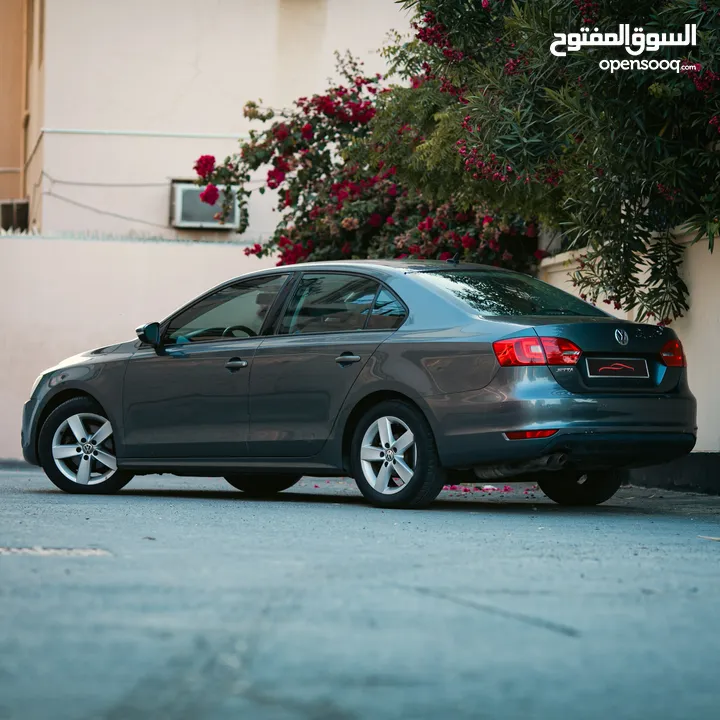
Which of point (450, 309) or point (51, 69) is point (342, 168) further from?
point (450, 309)

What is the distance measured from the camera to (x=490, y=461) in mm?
9219

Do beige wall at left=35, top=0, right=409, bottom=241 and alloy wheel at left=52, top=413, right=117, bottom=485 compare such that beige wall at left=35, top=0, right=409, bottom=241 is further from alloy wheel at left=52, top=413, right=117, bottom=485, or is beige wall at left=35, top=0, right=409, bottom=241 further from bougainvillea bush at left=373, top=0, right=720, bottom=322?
alloy wheel at left=52, top=413, right=117, bottom=485

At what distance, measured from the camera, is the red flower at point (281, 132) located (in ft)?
59.1

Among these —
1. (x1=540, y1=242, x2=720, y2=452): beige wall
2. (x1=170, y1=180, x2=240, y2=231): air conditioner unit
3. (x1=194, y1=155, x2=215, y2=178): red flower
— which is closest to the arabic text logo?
(x1=540, y1=242, x2=720, y2=452): beige wall

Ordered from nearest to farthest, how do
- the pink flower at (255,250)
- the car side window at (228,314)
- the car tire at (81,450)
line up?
the car side window at (228,314) → the car tire at (81,450) → the pink flower at (255,250)

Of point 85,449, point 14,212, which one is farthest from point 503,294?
point 14,212

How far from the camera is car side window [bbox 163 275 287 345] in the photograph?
1074cm

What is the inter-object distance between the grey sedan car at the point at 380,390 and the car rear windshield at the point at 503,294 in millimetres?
20

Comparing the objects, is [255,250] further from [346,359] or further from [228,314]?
[346,359]

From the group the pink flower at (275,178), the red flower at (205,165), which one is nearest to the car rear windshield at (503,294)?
the pink flower at (275,178)

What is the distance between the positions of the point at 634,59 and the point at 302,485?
518 centimetres

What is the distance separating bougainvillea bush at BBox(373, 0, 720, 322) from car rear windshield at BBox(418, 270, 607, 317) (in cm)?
117

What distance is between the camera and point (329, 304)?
34.0ft

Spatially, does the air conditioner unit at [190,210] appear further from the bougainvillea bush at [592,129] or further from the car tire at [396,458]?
the car tire at [396,458]
